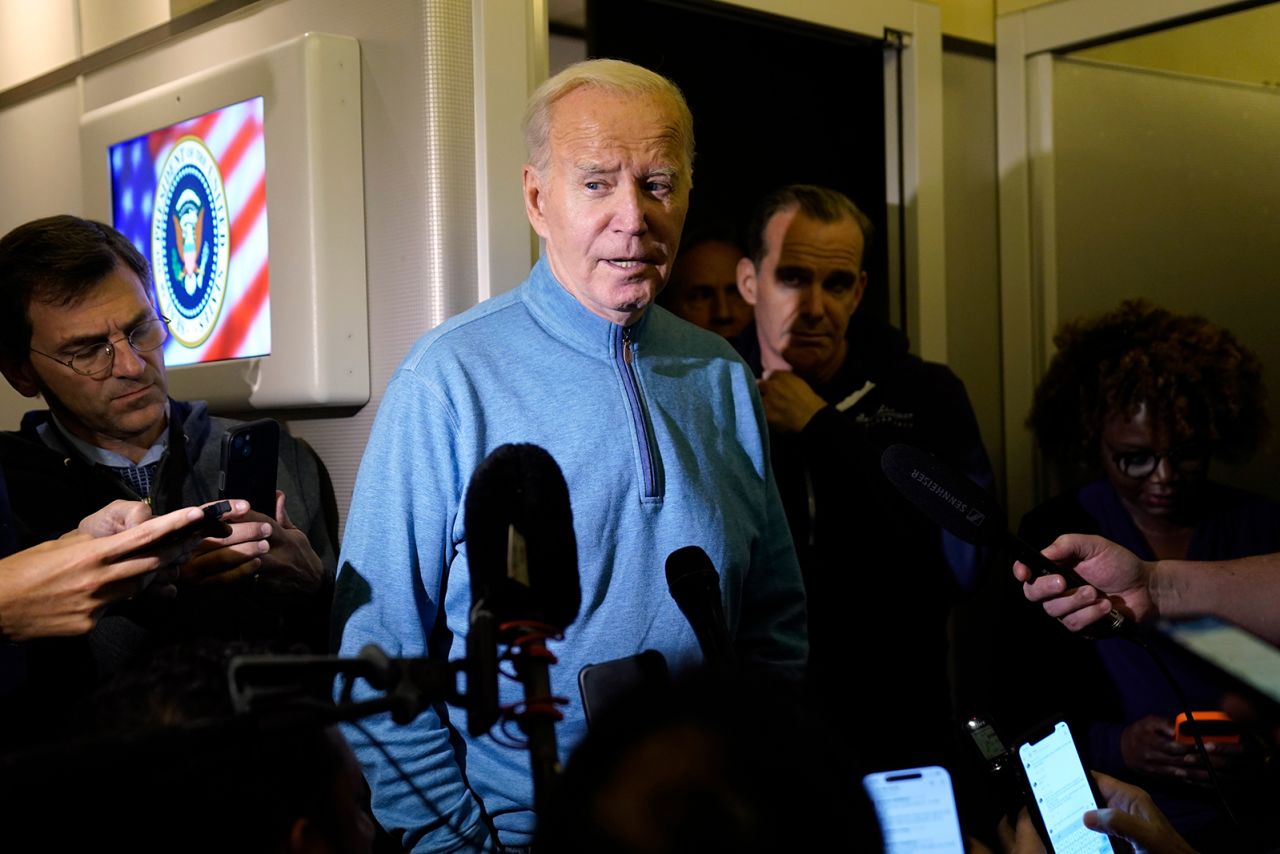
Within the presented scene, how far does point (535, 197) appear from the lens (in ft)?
6.17

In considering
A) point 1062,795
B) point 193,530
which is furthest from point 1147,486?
point 193,530

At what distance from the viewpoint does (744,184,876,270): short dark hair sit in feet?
8.35

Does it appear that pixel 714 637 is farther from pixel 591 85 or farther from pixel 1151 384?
pixel 1151 384

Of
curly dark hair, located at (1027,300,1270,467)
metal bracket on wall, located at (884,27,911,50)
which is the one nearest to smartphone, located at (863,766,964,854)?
A: curly dark hair, located at (1027,300,1270,467)

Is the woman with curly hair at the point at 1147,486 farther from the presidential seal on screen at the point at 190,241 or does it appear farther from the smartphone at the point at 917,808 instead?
the presidential seal on screen at the point at 190,241

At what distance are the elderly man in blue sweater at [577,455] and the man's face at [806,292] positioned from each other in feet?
1.93

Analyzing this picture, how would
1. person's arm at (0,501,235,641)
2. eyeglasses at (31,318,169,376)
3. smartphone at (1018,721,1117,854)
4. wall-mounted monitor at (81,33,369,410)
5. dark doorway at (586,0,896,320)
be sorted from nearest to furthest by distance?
1. person's arm at (0,501,235,641)
2. smartphone at (1018,721,1117,854)
3. eyeglasses at (31,318,169,376)
4. wall-mounted monitor at (81,33,369,410)
5. dark doorway at (586,0,896,320)

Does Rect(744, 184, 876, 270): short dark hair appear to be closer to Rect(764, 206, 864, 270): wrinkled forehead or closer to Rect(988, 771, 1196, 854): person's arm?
Rect(764, 206, 864, 270): wrinkled forehead

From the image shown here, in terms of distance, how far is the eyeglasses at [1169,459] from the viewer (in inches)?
103

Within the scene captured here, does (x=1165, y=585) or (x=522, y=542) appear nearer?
(x=522, y=542)

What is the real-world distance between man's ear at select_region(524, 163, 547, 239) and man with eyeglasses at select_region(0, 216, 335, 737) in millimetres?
565

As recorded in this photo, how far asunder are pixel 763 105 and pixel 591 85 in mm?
1771

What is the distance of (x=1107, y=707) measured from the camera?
99.3 inches

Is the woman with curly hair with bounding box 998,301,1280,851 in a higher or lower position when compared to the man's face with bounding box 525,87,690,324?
lower
